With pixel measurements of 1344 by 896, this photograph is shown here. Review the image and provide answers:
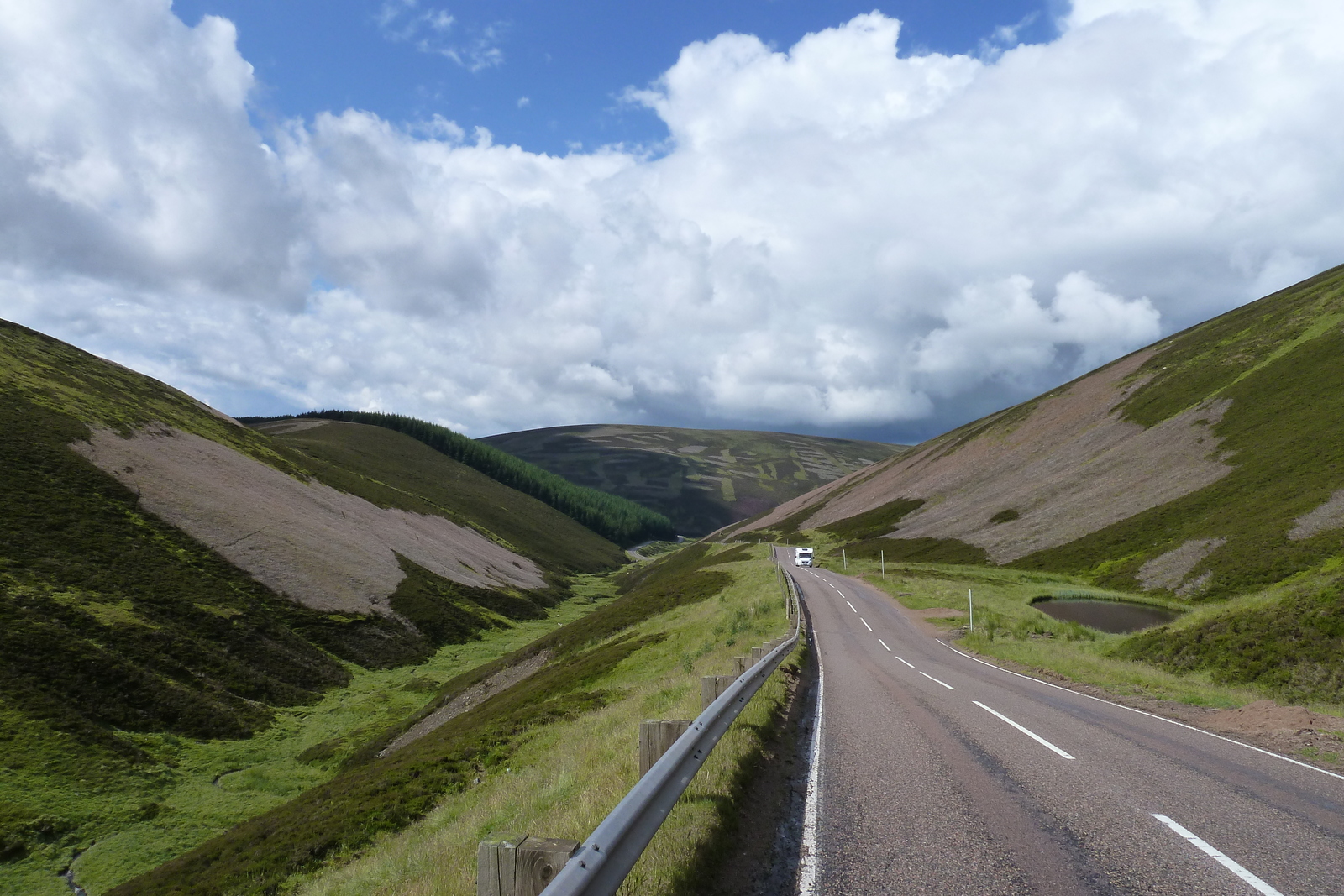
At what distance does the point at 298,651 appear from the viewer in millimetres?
43844

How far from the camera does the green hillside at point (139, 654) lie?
23.4 meters

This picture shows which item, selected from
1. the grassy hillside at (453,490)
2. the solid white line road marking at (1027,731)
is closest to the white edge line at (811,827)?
the solid white line road marking at (1027,731)

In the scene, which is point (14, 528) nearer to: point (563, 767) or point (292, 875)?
point (292, 875)

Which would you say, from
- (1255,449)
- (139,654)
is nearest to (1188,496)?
(1255,449)

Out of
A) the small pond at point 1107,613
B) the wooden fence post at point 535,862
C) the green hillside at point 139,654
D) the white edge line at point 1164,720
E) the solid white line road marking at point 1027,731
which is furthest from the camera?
the small pond at point 1107,613

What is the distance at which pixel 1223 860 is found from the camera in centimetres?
617

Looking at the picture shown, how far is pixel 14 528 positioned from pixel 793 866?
174ft

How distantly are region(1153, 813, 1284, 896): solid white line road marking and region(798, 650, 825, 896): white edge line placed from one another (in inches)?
156

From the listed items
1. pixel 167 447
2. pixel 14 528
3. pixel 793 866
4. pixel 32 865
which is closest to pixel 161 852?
pixel 32 865

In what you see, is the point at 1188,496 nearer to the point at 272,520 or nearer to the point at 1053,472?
the point at 1053,472

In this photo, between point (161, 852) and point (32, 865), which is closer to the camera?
point (32, 865)

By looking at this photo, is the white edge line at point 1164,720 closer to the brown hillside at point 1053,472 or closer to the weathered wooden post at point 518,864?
the weathered wooden post at point 518,864

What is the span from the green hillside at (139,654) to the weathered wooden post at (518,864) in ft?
86.0

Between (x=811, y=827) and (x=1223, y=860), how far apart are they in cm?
407
